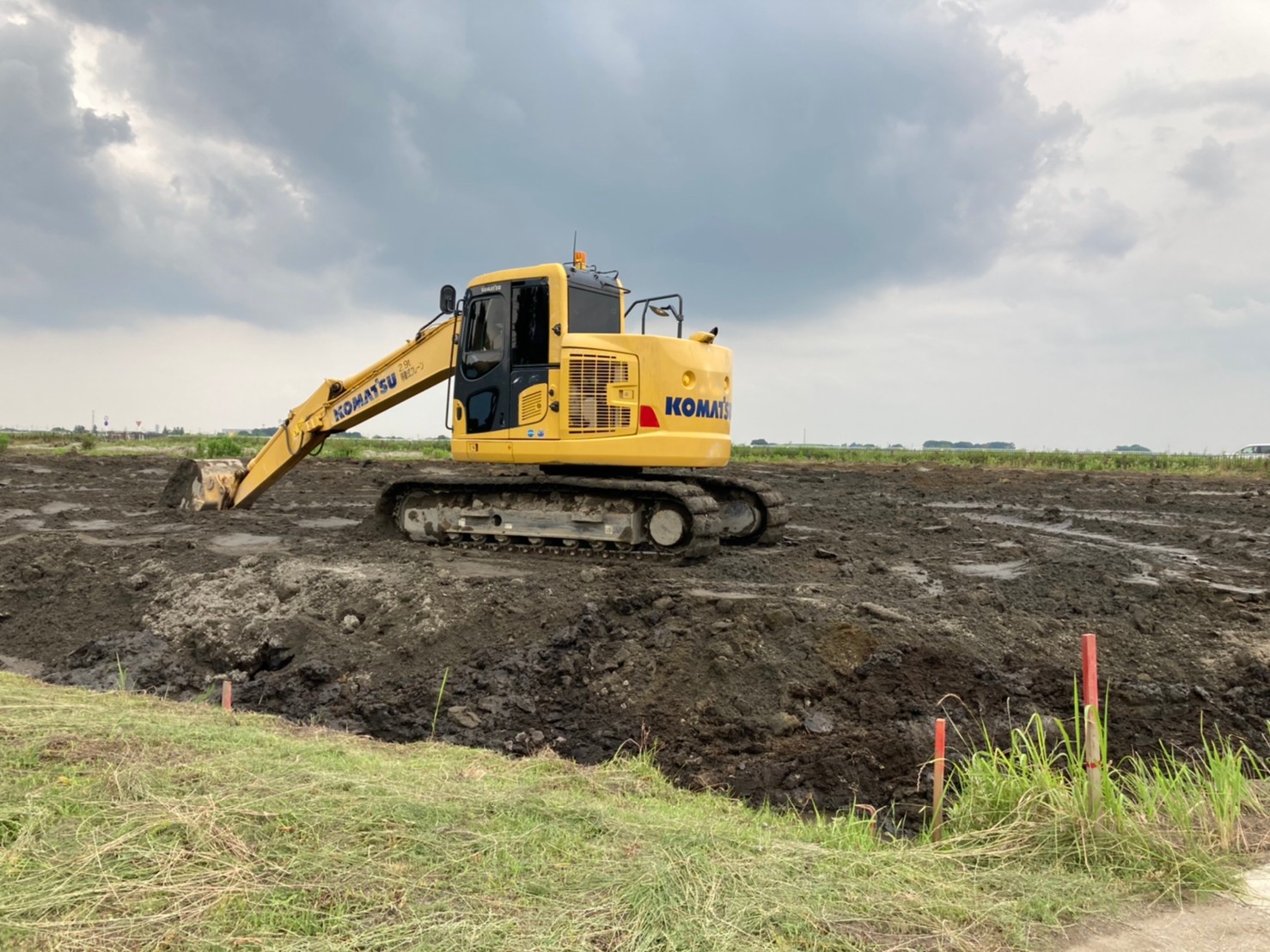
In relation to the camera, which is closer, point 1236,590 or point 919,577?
point 1236,590

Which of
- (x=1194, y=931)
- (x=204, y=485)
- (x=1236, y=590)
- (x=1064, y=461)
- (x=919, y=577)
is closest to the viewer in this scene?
(x=1194, y=931)

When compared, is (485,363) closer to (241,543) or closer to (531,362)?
(531,362)

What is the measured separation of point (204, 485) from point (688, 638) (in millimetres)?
10278

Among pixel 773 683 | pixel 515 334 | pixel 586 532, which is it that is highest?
pixel 515 334

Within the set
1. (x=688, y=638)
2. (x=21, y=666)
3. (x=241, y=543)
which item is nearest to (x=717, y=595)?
(x=688, y=638)

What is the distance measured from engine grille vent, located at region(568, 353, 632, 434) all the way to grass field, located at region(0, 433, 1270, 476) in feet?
71.7

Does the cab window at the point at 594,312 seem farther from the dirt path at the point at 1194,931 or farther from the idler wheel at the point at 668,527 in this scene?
the dirt path at the point at 1194,931

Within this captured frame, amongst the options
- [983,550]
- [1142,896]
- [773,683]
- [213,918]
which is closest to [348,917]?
[213,918]

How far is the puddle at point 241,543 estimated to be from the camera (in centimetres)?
1162

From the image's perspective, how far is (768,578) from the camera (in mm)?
9984

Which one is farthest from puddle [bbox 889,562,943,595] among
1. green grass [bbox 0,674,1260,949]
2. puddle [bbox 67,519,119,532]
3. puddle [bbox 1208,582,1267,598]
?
puddle [bbox 67,519,119,532]

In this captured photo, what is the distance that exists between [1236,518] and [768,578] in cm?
1106

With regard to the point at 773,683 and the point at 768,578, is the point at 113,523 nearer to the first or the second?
the point at 768,578

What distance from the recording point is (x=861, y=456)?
42.6m
